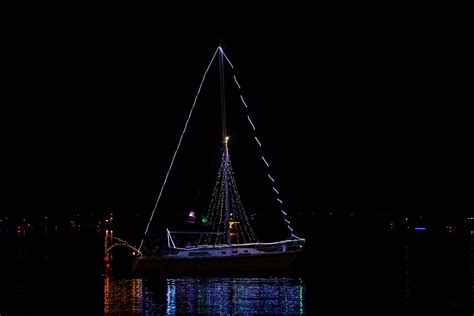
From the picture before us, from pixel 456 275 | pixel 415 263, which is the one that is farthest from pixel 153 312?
pixel 415 263

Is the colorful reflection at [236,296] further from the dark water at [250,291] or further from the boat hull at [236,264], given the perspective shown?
the boat hull at [236,264]

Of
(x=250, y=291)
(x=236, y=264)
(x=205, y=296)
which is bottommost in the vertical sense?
(x=205, y=296)

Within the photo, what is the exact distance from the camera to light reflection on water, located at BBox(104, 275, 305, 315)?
39188 millimetres

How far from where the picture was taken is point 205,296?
44.0 meters

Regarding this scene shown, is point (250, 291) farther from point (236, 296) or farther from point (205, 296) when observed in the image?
point (205, 296)

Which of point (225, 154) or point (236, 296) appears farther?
point (225, 154)

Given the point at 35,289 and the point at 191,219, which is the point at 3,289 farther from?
the point at 191,219

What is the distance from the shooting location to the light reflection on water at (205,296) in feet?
129

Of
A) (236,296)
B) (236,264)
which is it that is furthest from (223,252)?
(236,296)

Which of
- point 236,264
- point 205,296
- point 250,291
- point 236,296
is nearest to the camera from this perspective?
point 236,296

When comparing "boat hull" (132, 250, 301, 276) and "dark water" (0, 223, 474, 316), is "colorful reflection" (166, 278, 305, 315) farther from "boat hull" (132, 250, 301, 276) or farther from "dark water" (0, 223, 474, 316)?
"boat hull" (132, 250, 301, 276)

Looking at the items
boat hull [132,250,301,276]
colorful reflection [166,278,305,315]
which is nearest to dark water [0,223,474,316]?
colorful reflection [166,278,305,315]

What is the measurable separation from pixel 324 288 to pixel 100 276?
666 inches

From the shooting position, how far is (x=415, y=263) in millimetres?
71750
